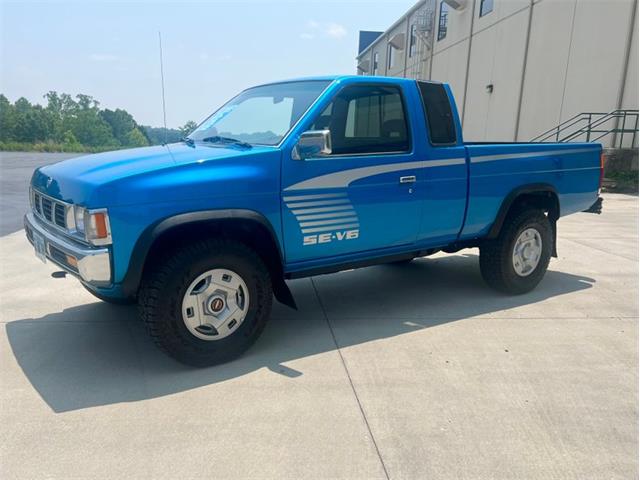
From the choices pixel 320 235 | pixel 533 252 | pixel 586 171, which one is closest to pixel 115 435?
pixel 320 235

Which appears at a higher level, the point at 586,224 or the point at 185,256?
the point at 185,256

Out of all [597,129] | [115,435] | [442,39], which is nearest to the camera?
[115,435]

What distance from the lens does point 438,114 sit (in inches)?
170

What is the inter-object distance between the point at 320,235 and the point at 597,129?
15652 millimetres

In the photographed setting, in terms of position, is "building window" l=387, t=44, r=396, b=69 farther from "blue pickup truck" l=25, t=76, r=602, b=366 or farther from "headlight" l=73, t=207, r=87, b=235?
"headlight" l=73, t=207, r=87, b=235

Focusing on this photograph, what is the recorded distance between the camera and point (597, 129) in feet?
52.0

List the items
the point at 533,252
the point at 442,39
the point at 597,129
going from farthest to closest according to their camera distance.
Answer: the point at 442,39
the point at 597,129
the point at 533,252

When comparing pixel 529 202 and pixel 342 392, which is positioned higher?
pixel 529 202

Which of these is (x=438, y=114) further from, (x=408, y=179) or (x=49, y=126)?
(x=49, y=126)

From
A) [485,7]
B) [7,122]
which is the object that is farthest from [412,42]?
[7,122]

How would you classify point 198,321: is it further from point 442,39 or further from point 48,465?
point 442,39

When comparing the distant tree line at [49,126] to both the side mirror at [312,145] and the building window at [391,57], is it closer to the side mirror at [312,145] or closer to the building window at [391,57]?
the side mirror at [312,145]

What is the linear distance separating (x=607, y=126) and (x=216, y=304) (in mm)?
16278

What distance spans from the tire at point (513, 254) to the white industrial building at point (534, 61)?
39.6 feet
